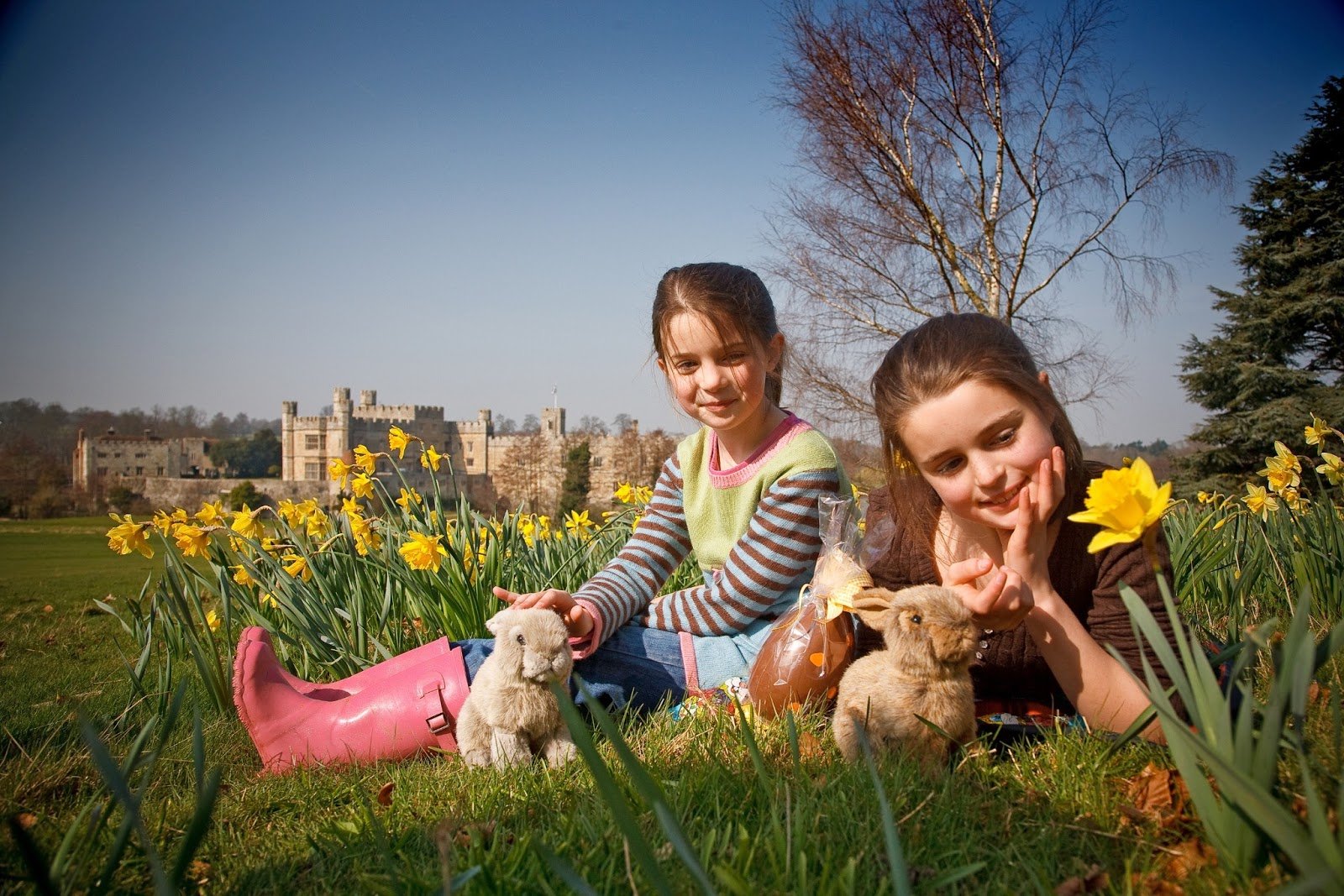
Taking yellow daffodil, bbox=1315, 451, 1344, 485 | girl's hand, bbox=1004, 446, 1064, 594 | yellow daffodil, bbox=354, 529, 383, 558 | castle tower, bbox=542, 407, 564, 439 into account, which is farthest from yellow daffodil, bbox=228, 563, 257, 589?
castle tower, bbox=542, 407, 564, 439

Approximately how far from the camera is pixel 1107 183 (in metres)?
10.4

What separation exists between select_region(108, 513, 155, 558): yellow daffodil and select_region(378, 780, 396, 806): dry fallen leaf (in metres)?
1.41

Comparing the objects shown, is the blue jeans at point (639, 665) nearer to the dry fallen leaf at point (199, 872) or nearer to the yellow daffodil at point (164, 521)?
the dry fallen leaf at point (199, 872)

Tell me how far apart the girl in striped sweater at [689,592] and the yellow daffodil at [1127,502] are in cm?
109

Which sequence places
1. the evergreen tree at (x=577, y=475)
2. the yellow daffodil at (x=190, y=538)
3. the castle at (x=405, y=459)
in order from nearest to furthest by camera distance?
the yellow daffodil at (x=190, y=538), the castle at (x=405, y=459), the evergreen tree at (x=577, y=475)

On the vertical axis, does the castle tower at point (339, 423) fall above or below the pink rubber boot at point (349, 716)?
above

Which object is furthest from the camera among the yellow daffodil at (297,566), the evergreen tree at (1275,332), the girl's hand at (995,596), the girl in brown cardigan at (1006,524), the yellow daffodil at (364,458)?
the evergreen tree at (1275,332)

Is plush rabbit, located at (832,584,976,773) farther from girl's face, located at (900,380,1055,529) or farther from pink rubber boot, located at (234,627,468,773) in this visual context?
pink rubber boot, located at (234,627,468,773)

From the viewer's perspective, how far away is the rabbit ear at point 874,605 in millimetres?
1402

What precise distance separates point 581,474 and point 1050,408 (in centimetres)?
3217

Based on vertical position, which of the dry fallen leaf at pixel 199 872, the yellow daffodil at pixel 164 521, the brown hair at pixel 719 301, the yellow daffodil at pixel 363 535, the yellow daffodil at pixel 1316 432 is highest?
the brown hair at pixel 719 301

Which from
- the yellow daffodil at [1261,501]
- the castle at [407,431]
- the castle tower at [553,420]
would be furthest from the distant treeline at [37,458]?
the castle tower at [553,420]

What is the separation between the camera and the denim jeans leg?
2.09 metres

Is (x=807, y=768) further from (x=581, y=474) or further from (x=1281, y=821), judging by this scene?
(x=581, y=474)
